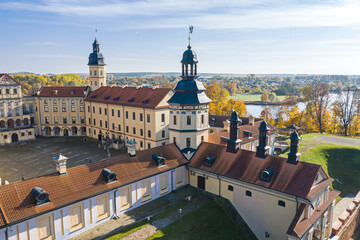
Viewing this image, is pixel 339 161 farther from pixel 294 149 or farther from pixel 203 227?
pixel 203 227

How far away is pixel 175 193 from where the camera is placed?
25.8 m

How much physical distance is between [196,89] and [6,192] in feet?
58.6

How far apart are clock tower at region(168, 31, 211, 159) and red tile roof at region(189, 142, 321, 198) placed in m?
1.42

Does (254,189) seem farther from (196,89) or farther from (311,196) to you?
(196,89)

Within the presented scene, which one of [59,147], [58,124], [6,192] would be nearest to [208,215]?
[6,192]

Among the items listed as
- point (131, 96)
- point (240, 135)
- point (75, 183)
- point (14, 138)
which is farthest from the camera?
point (14, 138)

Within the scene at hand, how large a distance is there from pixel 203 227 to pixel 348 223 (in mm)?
17216

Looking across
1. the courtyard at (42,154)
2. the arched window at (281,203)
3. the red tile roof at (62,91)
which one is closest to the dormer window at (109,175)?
the arched window at (281,203)

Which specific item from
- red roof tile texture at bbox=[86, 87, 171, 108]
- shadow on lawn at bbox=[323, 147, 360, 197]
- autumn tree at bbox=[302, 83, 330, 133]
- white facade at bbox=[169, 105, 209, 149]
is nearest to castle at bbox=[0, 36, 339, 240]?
white facade at bbox=[169, 105, 209, 149]

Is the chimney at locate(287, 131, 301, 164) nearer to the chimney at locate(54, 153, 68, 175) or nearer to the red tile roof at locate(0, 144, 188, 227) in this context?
the red tile roof at locate(0, 144, 188, 227)

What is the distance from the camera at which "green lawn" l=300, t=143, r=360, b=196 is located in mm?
38156

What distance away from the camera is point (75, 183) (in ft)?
65.7

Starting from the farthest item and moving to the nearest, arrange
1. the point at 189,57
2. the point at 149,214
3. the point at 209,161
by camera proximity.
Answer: the point at 189,57, the point at 209,161, the point at 149,214

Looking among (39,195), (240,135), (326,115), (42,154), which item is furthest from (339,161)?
(42,154)
